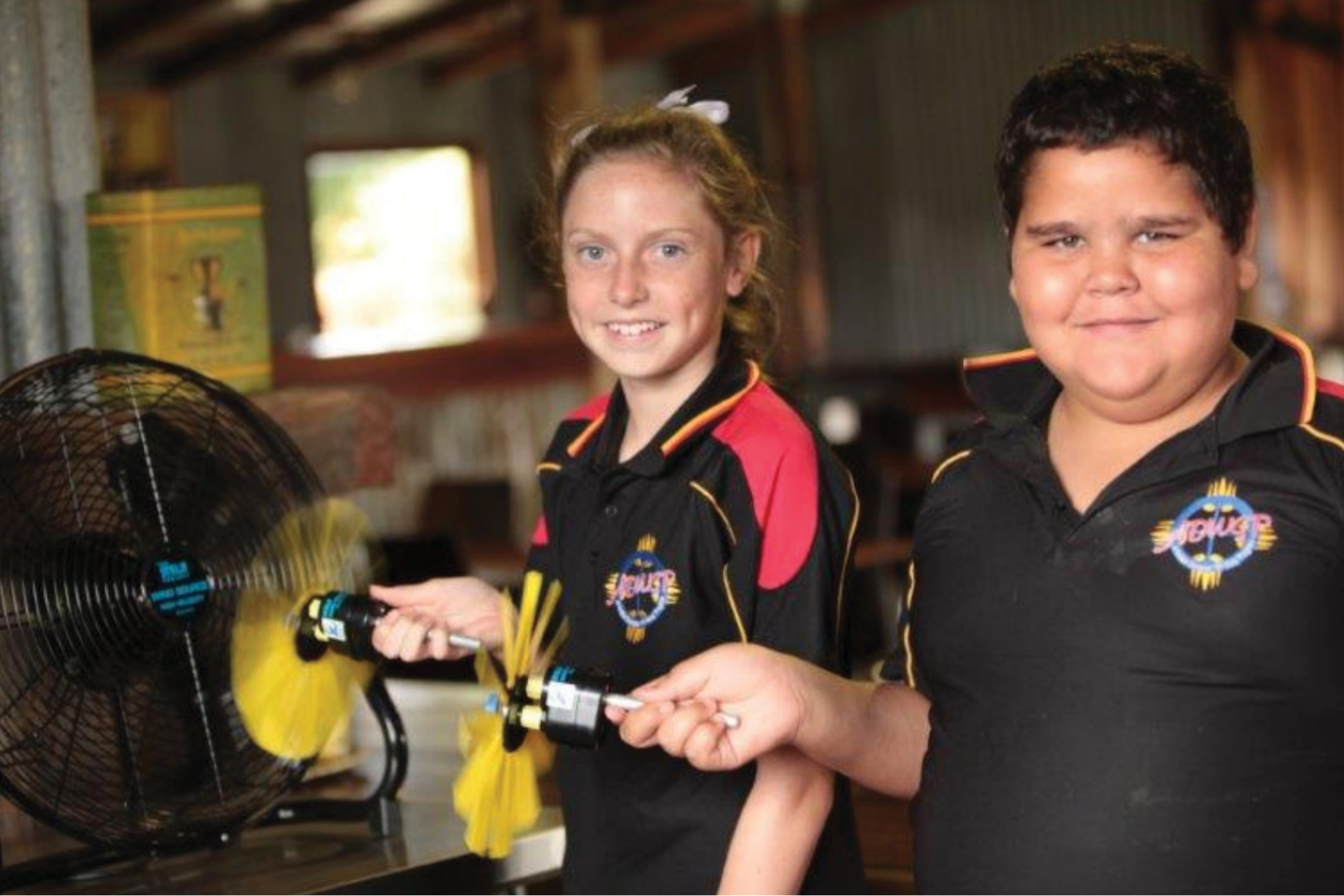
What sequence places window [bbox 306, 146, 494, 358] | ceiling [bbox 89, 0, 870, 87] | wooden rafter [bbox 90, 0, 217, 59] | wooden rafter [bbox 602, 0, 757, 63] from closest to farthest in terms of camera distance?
wooden rafter [bbox 90, 0, 217, 59]
ceiling [bbox 89, 0, 870, 87]
wooden rafter [bbox 602, 0, 757, 63]
window [bbox 306, 146, 494, 358]

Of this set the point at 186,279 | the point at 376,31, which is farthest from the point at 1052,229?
the point at 376,31

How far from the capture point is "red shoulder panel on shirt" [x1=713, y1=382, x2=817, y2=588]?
1.83m

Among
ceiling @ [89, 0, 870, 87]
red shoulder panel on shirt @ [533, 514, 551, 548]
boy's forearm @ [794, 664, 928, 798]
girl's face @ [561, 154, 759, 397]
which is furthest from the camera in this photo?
ceiling @ [89, 0, 870, 87]

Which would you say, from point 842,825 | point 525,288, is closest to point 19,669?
point 842,825

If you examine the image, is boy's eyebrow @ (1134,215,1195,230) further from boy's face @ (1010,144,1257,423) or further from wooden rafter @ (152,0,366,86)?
wooden rafter @ (152,0,366,86)

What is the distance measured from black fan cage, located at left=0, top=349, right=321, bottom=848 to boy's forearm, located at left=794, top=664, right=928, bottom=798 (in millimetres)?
600

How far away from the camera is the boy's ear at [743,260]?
6.68ft

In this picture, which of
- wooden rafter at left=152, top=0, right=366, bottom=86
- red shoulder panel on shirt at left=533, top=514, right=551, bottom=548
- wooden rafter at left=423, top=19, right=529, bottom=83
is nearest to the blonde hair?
red shoulder panel on shirt at left=533, top=514, right=551, bottom=548

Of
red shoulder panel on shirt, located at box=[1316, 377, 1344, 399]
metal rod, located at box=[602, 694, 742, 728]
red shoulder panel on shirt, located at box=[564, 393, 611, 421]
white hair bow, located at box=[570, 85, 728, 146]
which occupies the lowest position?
metal rod, located at box=[602, 694, 742, 728]

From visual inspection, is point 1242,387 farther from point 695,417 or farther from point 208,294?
point 208,294

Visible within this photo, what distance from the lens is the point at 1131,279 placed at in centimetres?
144

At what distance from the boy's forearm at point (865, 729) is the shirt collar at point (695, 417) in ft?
1.09

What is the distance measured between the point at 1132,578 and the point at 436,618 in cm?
68

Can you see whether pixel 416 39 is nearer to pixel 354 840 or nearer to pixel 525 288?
pixel 525 288
